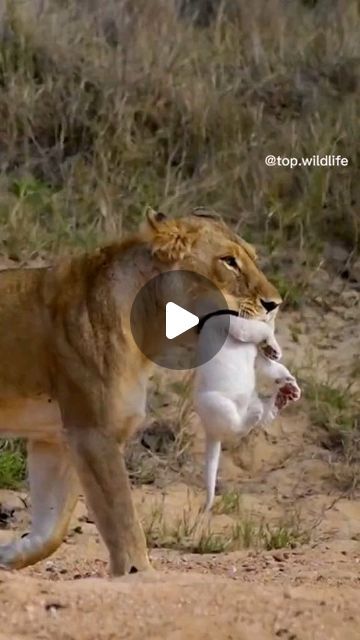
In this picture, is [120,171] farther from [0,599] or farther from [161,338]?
[0,599]

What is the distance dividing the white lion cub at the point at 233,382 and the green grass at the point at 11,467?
172 centimetres

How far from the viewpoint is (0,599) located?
182 inches

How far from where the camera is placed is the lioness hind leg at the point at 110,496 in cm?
552

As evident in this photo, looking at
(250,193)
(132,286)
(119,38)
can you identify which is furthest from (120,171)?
(132,286)

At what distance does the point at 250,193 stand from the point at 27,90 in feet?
5.24

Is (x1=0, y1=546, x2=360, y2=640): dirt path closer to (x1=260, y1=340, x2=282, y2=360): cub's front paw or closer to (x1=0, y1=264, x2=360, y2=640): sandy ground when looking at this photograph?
(x1=0, y1=264, x2=360, y2=640): sandy ground

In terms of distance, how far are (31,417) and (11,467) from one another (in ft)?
5.88

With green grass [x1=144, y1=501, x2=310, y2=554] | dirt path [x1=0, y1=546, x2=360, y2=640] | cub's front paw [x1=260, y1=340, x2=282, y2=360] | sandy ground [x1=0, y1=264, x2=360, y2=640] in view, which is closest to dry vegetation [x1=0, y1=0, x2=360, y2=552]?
sandy ground [x1=0, y1=264, x2=360, y2=640]

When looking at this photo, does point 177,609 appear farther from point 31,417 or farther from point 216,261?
point 216,261
